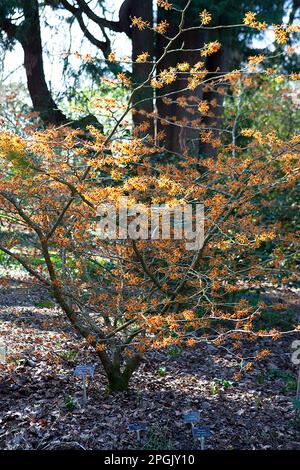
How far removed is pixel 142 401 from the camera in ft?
11.4

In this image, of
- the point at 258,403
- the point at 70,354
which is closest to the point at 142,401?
the point at 258,403

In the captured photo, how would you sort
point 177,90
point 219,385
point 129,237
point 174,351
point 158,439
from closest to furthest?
1. point 158,439
2. point 129,237
3. point 219,385
4. point 174,351
5. point 177,90

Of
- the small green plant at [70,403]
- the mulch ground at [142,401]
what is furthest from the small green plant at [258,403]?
the small green plant at [70,403]

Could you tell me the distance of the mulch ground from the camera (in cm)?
301

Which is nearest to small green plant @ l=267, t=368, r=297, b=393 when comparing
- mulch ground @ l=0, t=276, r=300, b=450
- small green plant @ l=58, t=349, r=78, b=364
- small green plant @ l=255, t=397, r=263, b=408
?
mulch ground @ l=0, t=276, r=300, b=450

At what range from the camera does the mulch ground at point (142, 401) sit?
3008 millimetres

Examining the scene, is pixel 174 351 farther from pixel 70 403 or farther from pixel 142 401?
pixel 70 403

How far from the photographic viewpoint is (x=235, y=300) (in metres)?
5.75

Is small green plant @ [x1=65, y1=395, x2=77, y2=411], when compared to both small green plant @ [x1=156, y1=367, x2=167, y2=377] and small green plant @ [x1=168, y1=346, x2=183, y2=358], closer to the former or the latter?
small green plant @ [x1=156, y1=367, x2=167, y2=377]

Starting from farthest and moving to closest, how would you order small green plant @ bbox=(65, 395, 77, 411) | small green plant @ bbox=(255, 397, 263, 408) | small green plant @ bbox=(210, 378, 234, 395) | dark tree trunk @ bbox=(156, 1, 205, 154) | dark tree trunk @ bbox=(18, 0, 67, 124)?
1. dark tree trunk @ bbox=(18, 0, 67, 124)
2. dark tree trunk @ bbox=(156, 1, 205, 154)
3. small green plant @ bbox=(210, 378, 234, 395)
4. small green plant @ bbox=(255, 397, 263, 408)
5. small green plant @ bbox=(65, 395, 77, 411)

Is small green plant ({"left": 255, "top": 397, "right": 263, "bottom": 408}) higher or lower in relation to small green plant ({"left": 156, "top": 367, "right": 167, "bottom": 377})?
lower

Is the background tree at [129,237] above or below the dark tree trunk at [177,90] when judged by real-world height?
below

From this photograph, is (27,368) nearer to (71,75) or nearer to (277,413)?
(277,413)

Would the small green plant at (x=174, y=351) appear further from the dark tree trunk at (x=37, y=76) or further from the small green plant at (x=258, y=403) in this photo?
the dark tree trunk at (x=37, y=76)
